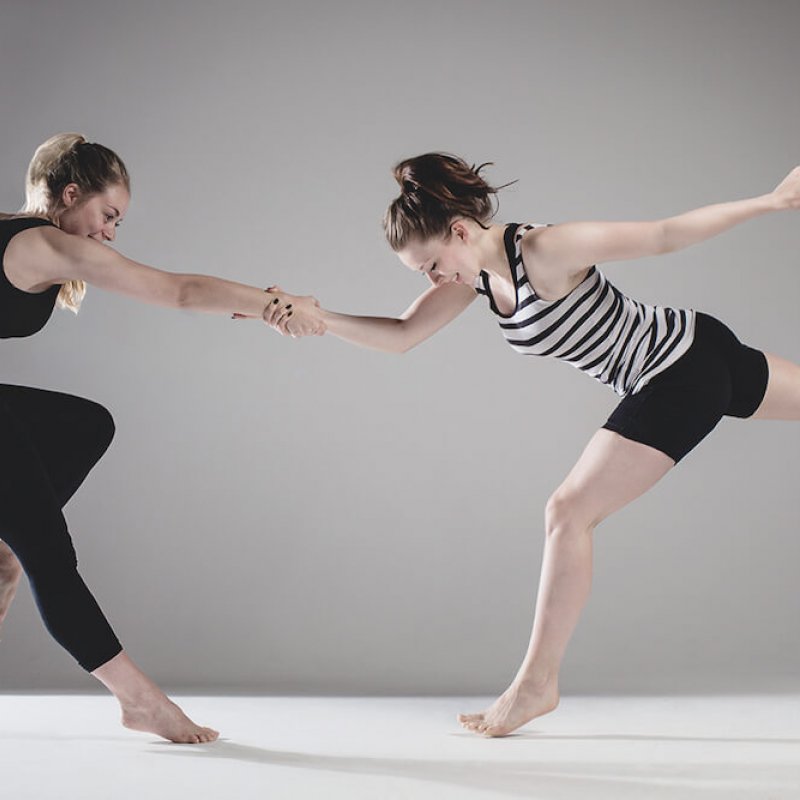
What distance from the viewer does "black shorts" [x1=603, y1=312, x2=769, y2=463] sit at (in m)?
2.46

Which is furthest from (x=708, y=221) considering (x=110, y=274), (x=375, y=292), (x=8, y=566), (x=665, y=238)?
(x=375, y=292)

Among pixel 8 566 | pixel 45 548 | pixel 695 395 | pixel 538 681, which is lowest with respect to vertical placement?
pixel 538 681

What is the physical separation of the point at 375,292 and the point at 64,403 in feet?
5.47

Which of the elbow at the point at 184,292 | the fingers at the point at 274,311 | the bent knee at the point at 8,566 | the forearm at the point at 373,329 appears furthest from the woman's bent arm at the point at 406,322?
the bent knee at the point at 8,566

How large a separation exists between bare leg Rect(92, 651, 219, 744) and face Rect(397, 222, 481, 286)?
1.05 metres

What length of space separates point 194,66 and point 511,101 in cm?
116

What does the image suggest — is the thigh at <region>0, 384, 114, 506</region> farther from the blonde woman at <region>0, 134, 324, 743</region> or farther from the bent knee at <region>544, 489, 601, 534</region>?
the bent knee at <region>544, 489, 601, 534</region>

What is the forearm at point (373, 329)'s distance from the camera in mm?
2854

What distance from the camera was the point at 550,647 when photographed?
249 cm

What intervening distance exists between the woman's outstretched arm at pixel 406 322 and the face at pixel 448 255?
0.84 ft

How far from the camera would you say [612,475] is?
8.02ft

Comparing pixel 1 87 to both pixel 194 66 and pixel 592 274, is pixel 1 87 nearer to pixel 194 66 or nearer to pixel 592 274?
pixel 194 66

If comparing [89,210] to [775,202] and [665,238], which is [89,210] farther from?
[775,202]

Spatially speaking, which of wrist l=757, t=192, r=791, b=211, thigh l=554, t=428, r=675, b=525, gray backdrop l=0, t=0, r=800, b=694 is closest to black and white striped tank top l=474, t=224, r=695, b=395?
thigh l=554, t=428, r=675, b=525
